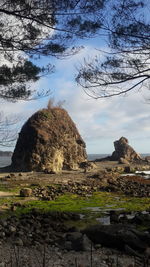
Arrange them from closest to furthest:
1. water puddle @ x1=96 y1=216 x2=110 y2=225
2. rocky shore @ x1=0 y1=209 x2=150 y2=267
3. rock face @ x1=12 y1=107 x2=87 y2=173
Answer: rocky shore @ x1=0 y1=209 x2=150 y2=267
water puddle @ x1=96 y1=216 x2=110 y2=225
rock face @ x1=12 y1=107 x2=87 y2=173

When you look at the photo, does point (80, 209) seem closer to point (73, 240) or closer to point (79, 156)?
point (73, 240)

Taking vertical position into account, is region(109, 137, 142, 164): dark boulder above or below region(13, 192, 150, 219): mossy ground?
above

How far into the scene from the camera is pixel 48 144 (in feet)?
89.8

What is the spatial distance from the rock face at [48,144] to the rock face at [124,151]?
45.7 feet

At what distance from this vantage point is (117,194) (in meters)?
17.5

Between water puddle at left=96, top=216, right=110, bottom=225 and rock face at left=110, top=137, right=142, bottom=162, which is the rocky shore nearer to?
water puddle at left=96, top=216, right=110, bottom=225

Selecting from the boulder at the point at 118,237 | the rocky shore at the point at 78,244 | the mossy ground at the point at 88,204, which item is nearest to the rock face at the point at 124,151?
the mossy ground at the point at 88,204

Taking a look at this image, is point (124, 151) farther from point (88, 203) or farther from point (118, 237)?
point (118, 237)

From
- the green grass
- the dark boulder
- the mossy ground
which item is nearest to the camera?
the mossy ground

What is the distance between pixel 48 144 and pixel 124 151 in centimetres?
1954

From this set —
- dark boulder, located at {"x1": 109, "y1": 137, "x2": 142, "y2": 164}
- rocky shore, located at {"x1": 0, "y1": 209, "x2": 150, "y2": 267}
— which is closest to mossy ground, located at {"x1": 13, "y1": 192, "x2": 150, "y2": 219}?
rocky shore, located at {"x1": 0, "y1": 209, "x2": 150, "y2": 267}

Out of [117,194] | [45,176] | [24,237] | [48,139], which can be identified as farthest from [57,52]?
[48,139]

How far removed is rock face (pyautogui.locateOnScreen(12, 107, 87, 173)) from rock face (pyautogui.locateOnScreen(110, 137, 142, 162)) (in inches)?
548

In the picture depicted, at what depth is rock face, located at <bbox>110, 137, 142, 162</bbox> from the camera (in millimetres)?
44781
